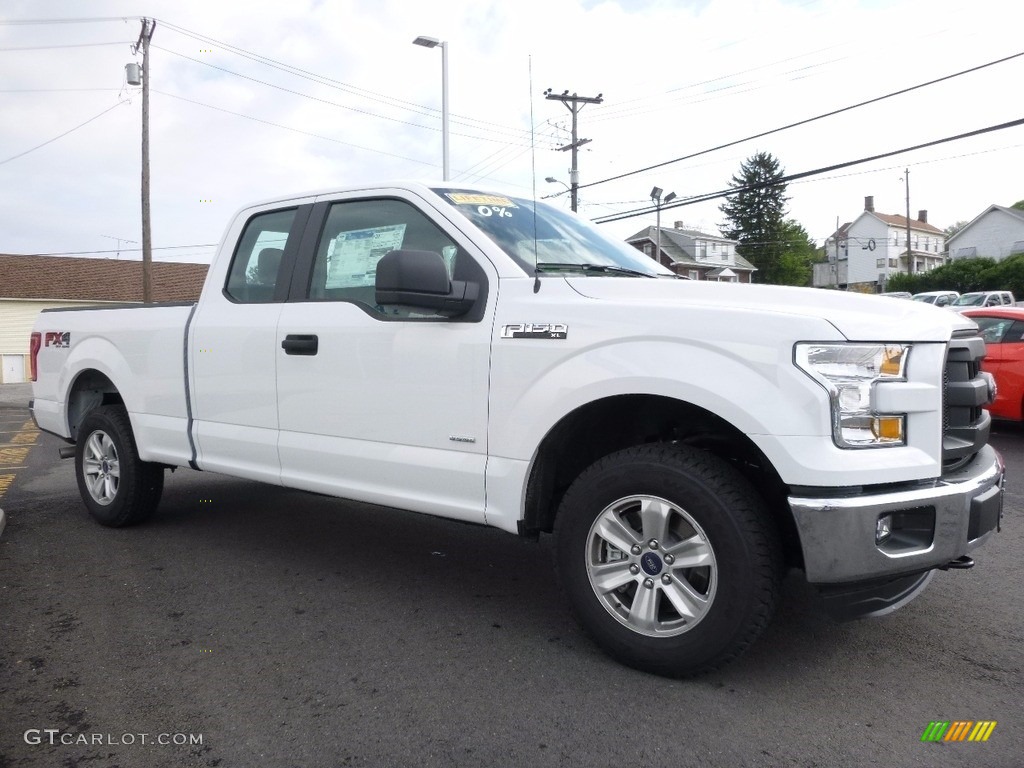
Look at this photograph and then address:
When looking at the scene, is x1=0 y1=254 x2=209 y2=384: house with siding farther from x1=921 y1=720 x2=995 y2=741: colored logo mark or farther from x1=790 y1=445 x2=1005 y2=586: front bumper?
x1=921 y1=720 x2=995 y2=741: colored logo mark

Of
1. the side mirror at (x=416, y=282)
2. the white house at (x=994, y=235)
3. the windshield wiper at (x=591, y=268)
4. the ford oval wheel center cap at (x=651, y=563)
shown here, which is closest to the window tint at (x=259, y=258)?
the side mirror at (x=416, y=282)

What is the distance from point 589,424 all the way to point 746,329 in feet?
2.88

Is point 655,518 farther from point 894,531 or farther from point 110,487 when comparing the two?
point 110,487

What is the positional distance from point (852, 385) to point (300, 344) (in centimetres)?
259

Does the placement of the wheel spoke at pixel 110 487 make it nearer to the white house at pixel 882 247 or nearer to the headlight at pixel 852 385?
the headlight at pixel 852 385

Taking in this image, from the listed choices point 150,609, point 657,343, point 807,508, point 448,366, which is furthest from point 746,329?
point 150,609

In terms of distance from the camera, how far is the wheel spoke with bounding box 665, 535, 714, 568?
2.98 meters

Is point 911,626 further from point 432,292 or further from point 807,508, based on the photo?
point 432,292

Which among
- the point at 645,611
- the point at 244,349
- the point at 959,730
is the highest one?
the point at 244,349

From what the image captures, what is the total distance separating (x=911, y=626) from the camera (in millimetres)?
3688

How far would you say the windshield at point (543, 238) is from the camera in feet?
12.4

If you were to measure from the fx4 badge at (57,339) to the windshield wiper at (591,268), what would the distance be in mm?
3781

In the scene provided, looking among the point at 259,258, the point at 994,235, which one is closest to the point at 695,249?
the point at 994,235

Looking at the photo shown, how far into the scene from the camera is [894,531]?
9.20 ft
